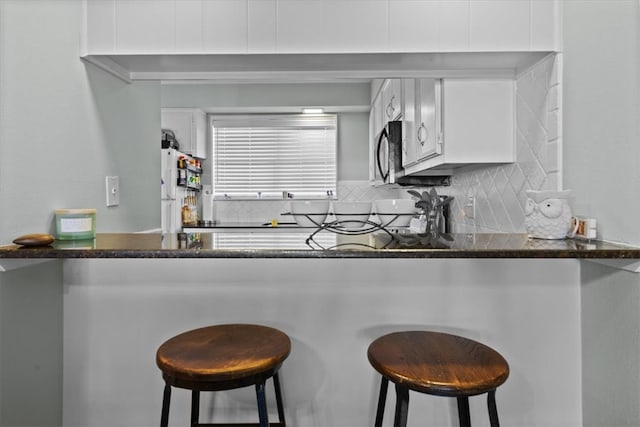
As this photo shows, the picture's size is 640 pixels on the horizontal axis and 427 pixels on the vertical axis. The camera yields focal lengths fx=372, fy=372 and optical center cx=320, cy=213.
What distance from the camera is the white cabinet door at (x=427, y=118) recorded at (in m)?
1.78

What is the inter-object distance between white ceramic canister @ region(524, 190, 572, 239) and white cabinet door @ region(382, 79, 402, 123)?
59.7 inches

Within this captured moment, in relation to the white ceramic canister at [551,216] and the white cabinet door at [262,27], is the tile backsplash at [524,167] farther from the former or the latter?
Result: the white cabinet door at [262,27]

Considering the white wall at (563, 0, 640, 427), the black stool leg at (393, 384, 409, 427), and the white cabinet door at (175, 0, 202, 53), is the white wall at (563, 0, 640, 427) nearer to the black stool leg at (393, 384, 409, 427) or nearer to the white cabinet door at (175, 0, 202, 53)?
the black stool leg at (393, 384, 409, 427)

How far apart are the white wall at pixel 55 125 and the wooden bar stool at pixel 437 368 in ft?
3.98

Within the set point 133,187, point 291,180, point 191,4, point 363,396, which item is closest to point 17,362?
point 133,187

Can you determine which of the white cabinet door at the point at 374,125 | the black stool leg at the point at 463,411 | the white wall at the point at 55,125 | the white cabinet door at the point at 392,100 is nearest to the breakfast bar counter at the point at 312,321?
the white wall at the point at 55,125

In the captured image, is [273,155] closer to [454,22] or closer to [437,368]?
[454,22]

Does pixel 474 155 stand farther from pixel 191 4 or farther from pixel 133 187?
pixel 133 187

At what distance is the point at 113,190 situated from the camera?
165cm

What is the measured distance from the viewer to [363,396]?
1.43 m

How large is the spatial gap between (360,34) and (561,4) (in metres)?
0.74

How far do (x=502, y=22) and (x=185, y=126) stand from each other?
3.29 meters

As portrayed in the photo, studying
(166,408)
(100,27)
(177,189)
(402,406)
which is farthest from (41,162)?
(177,189)

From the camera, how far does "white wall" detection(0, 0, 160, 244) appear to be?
3.81 ft
